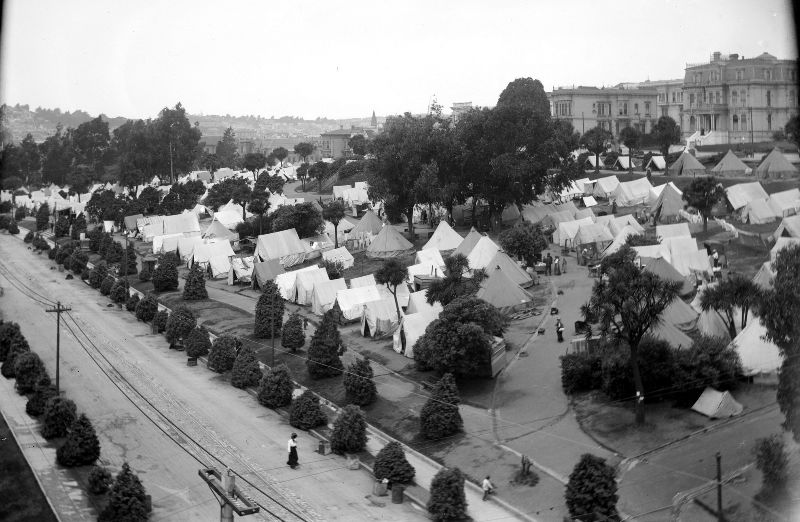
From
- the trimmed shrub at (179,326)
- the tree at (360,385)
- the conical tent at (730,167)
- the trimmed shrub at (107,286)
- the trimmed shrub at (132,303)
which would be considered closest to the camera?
the tree at (360,385)

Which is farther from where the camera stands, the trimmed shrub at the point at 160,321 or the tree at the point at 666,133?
the tree at the point at 666,133

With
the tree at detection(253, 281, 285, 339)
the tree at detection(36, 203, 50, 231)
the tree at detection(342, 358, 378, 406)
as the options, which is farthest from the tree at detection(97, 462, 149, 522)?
the tree at detection(36, 203, 50, 231)

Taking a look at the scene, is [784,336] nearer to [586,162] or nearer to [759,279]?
[759,279]

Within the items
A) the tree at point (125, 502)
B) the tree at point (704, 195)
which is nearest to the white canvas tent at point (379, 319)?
the tree at point (125, 502)

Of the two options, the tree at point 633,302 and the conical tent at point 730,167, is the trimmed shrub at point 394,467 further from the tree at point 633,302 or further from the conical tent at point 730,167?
the conical tent at point 730,167

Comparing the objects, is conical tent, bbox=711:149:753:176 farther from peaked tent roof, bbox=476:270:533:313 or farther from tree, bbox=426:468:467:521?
tree, bbox=426:468:467:521

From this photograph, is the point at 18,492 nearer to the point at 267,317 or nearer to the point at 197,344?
the point at 197,344

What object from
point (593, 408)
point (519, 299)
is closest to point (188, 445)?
point (593, 408)
